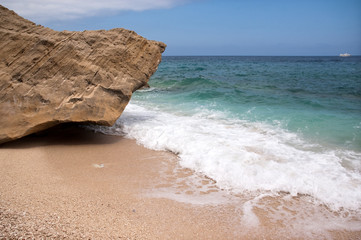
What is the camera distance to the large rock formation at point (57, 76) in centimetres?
475

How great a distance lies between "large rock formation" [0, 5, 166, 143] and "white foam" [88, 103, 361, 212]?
1.17 m

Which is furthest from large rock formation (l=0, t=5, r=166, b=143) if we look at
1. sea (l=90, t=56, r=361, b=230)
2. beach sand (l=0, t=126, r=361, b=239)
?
sea (l=90, t=56, r=361, b=230)

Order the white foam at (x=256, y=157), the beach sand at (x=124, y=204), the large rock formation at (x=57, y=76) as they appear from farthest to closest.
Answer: the large rock formation at (x=57, y=76) < the white foam at (x=256, y=157) < the beach sand at (x=124, y=204)

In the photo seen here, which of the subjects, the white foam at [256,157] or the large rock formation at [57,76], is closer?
the white foam at [256,157]

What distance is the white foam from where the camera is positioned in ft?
12.1

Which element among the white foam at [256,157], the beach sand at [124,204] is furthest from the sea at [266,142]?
the beach sand at [124,204]

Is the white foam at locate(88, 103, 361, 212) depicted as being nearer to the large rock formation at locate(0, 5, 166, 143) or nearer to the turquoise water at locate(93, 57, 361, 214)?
the turquoise water at locate(93, 57, 361, 214)

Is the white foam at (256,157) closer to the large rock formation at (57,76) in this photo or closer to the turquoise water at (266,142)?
the turquoise water at (266,142)

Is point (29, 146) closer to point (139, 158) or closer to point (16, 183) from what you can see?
point (16, 183)

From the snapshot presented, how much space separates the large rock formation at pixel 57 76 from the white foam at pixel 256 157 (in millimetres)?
1175

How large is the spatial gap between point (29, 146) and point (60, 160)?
0.90 metres

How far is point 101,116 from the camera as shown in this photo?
16.8 ft

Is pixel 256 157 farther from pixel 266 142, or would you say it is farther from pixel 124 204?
pixel 124 204

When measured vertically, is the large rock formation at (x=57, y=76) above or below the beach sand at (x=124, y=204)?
above
